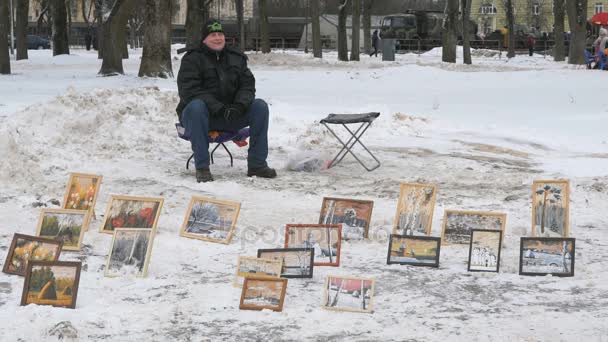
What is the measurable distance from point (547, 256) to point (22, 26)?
1088 inches

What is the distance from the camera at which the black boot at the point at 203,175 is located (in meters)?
8.44

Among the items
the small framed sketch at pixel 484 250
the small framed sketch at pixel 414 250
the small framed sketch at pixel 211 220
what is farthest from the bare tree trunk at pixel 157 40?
the small framed sketch at pixel 484 250

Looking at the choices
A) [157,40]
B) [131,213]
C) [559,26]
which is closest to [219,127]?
[131,213]

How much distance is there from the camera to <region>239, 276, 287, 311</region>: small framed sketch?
4840 mm

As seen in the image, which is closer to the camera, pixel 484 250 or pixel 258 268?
pixel 258 268

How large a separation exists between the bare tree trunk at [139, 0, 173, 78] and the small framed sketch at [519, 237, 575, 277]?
14713 mm

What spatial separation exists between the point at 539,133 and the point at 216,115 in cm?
480

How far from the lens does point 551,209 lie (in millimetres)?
6492

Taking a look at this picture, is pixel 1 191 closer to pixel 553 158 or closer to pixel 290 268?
pixel 290 268

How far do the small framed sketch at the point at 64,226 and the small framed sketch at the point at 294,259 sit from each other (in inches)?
46.8

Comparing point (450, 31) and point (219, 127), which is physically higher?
point (450, 31)

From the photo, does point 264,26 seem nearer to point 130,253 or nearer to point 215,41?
point 215,41

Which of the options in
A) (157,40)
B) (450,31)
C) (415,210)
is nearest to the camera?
(415,210)

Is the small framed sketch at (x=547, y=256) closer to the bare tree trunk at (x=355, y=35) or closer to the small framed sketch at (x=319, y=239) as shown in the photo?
the small framed sketch at (x=319, y=239)
